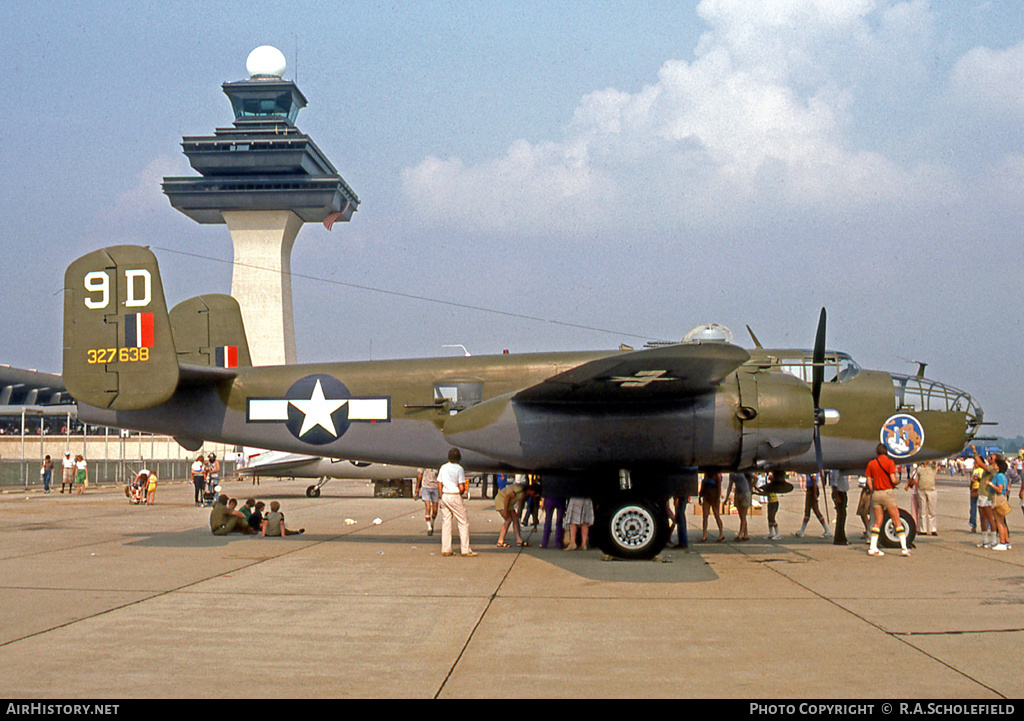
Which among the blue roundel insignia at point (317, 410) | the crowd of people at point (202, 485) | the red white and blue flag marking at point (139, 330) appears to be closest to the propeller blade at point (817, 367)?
the blue roundel insignia at point (317, 410)

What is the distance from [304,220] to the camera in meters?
95.8

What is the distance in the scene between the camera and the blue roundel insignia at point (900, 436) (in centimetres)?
1352

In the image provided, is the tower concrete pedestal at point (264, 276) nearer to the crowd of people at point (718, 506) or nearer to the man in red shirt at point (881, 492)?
the crowd of people at point (718, 506)

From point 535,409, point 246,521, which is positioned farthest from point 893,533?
point 246,521

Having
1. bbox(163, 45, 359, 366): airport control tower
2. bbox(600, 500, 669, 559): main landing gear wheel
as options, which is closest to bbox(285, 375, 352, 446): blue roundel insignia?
bbox(600, 500, 669, 559): main landing gear wheel

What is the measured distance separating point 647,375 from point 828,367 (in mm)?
4317

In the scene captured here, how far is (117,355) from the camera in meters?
13.5

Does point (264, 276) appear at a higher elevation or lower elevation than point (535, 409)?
higher

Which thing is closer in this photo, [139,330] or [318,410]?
[139,330]

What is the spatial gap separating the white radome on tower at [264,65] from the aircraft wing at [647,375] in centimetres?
9290

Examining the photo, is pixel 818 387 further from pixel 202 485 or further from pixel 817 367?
pixel 202 485

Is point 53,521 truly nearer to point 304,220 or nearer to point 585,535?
point 585,535

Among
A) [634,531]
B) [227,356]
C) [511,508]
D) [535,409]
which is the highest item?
[227,356]

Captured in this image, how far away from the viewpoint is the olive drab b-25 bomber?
1256 centimetres
